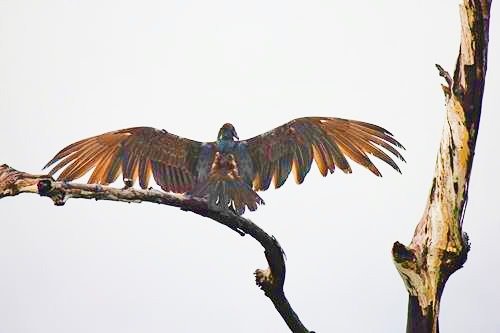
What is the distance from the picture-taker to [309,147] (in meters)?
8.08

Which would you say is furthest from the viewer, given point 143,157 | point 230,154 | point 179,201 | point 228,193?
point 143,157

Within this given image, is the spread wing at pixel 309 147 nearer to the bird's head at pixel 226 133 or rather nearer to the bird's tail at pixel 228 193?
the bird's head at pixel 226 133

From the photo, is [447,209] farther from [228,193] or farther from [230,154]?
[230,154]

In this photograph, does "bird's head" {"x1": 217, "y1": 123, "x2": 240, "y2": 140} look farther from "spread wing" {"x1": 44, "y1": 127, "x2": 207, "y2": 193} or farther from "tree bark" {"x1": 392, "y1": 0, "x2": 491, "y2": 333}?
"tree bark" {"x1": 392, "y1": 0, "x2": 491, "y2": 333}

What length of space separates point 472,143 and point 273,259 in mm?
1682

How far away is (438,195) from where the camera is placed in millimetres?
5594

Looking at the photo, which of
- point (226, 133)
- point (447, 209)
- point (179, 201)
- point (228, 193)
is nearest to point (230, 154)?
point (226, 133)

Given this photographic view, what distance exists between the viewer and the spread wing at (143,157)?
7742 millimetres

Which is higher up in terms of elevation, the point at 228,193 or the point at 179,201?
the point at 228,193

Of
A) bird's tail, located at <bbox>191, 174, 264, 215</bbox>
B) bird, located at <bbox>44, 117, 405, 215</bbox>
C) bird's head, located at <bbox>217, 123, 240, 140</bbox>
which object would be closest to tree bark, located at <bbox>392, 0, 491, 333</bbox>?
bird's tail, located at <bbox>191, 174, 264, 215</bbox>

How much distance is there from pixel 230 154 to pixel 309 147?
884 mm

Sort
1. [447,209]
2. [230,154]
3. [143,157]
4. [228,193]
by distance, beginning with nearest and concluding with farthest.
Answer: [447,209] < [228,193] < [230,154] < [143,157]

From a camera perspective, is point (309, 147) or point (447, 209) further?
point (309, 147)

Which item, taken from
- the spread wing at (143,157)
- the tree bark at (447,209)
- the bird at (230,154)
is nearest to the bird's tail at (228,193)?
the bird at (230,154)
